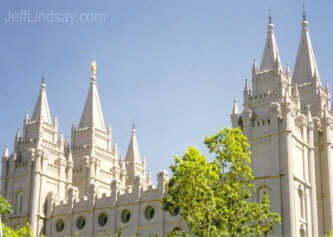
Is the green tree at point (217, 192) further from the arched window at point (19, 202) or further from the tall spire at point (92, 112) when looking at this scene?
the tall spire at point (92, 112)

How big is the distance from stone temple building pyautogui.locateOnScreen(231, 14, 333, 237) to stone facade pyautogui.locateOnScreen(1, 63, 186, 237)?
29.5ft

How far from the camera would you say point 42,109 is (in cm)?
6619

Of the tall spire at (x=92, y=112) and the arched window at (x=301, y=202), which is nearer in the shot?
the arched window at (x=301, y=202)

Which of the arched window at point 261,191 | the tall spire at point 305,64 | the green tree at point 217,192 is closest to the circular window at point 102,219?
the arched window at point 261,191

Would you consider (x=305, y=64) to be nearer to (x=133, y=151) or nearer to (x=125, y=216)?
(x=125, y=216)

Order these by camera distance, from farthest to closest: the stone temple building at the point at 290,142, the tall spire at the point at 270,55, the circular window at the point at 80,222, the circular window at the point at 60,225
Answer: the circular window at the point at 60,225 → the circular window at the point at 80,222 → the tall spire at the point at 270,55 → the stone temple building at the point at 290,142

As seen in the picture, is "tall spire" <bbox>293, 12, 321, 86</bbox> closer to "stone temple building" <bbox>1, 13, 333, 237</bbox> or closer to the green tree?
"stone temple building" <bbox>1, 13, 333, 237</bbox>

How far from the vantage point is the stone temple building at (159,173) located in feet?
158

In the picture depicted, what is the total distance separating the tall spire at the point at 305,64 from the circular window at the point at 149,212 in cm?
1819

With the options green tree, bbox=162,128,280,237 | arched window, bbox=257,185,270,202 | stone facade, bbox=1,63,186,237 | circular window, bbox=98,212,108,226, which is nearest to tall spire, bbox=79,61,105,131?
stone facade, bbox=1,63,186,237

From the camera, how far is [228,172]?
111 ft

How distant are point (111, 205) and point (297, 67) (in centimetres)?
2172

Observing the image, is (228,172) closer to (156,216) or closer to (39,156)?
(156,216)

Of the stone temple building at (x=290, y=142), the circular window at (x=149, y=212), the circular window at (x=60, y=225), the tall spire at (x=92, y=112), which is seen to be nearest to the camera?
the stone temple building at (x=290, y=142)
